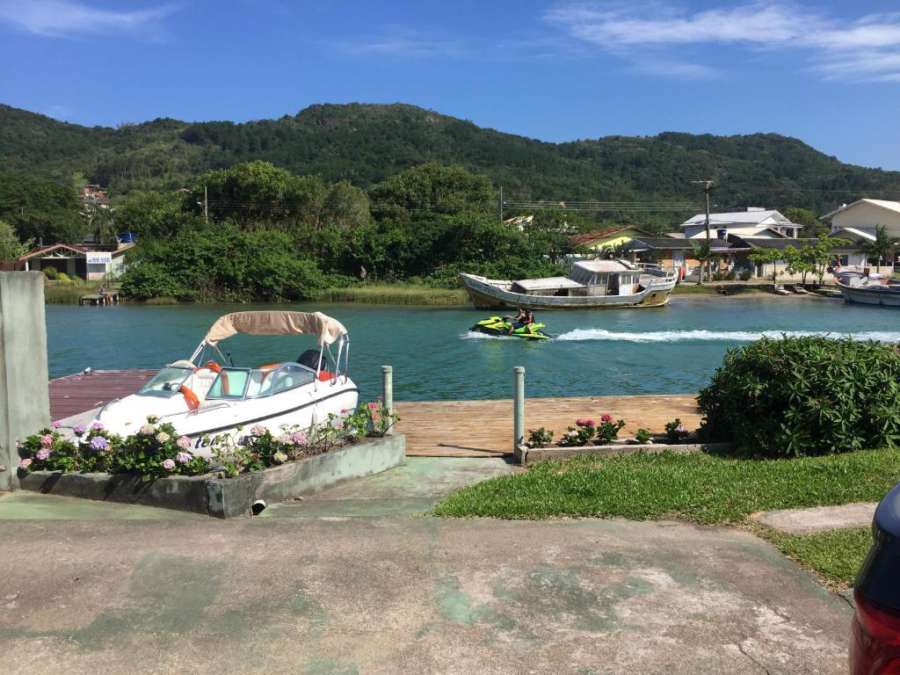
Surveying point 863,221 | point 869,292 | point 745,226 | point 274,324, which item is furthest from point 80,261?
point 863,221

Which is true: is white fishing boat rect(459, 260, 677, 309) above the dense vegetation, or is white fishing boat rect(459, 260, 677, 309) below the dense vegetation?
below

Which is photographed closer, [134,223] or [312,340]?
[312,340]

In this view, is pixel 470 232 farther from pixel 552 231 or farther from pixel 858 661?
pixel 858 661

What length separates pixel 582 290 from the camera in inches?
2312

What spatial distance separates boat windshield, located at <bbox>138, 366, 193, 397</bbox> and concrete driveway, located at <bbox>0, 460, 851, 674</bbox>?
4.25 metres

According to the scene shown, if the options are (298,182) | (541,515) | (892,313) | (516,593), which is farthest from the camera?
(298,182)

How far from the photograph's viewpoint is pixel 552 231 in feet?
263

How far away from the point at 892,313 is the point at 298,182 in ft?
187

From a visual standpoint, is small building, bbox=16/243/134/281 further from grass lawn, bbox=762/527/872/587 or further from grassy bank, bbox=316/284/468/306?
grass lawn, bbox=762/527/872/587

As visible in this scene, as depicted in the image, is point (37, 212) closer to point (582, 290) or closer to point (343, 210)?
point (343, 210)

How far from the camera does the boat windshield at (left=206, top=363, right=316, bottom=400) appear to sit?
1116 centimetres

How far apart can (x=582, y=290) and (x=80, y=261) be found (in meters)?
53.0

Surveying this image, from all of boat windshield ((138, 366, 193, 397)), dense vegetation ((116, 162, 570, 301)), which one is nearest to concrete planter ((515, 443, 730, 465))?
boat windshield ((138, 366, 193, 397))

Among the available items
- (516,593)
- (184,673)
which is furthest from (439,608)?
(184,673)
